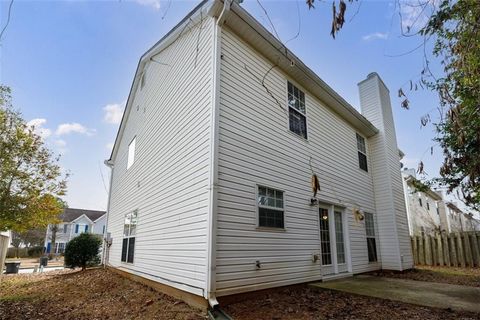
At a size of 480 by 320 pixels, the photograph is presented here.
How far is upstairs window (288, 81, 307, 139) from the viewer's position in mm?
7547

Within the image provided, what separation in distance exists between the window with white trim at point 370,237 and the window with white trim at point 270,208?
4.92 metres

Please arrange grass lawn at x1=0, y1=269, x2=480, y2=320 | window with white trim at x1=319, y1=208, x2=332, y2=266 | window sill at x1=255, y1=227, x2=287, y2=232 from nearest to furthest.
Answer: grass lawn at x1=0, y1=269, x2=480, y2=320, window sill at x1=255, y1=227, x2=287, y2=232, window with white trim at x1=319, y1=208, x2=332, y2=266

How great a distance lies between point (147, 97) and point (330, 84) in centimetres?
637

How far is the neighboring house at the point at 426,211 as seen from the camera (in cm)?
1764

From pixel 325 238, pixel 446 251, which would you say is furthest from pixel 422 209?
pixel 325 238

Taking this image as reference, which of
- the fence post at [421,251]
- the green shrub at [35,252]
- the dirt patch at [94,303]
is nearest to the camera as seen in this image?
the dirt patch at [94,303]

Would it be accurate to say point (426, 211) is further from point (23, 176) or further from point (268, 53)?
point (23, 176)

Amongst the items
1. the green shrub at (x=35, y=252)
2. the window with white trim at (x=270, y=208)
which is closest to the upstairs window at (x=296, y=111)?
the window with white trim at (x=270, y=208)

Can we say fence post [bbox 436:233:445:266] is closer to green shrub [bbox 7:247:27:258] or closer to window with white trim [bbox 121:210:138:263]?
window with white trim [bbox 121:210:138:263]

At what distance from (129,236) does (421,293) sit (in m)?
8.43

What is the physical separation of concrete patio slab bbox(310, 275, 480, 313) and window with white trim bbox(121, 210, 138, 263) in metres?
5.84

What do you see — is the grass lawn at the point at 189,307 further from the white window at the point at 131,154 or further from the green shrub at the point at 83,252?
the green shrub at the point at 83,252

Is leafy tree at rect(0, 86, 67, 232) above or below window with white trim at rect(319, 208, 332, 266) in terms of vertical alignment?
above

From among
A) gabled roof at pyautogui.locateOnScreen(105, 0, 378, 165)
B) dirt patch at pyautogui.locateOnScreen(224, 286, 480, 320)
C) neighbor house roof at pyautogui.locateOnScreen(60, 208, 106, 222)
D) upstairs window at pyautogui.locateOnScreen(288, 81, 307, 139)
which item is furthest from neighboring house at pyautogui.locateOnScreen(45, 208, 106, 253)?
dirt patch at pyautogui.locateOnScreen(224, 286, 480, 320)
